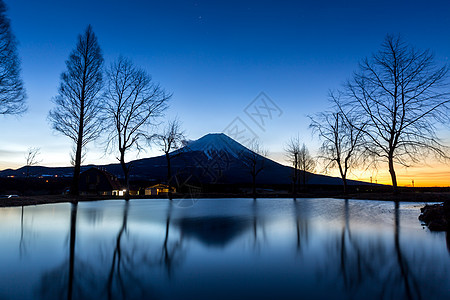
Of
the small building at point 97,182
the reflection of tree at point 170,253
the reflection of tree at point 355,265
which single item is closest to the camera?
the reflection of tree at point 355,265

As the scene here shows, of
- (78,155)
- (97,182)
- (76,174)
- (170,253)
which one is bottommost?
(97,182)

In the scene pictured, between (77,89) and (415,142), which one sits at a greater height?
(77,89)

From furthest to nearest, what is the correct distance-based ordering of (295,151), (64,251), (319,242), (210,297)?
(295,151) < (319,242) < (64,251) < (210,297)

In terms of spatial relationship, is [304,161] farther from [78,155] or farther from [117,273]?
[117,273]

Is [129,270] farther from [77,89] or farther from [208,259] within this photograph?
[77,89]

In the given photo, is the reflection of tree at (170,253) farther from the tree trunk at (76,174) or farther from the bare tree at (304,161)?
the bare tree at (304,161)

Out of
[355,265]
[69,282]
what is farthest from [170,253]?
[355,265]

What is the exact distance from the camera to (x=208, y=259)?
9.49 feet

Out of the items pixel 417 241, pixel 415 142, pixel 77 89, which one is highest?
pixel 77 89

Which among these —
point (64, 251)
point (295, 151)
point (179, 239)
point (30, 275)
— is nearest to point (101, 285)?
point (30, 275)

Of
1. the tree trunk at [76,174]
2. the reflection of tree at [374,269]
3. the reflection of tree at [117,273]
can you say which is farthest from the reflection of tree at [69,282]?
the tree trunk at [76,174]

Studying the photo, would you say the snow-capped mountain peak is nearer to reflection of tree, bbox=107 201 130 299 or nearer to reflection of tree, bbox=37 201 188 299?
reflection of tree, bbox=37 201 188 299

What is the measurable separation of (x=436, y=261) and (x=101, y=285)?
3.39m

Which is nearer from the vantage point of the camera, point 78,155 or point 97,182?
point 78,155
